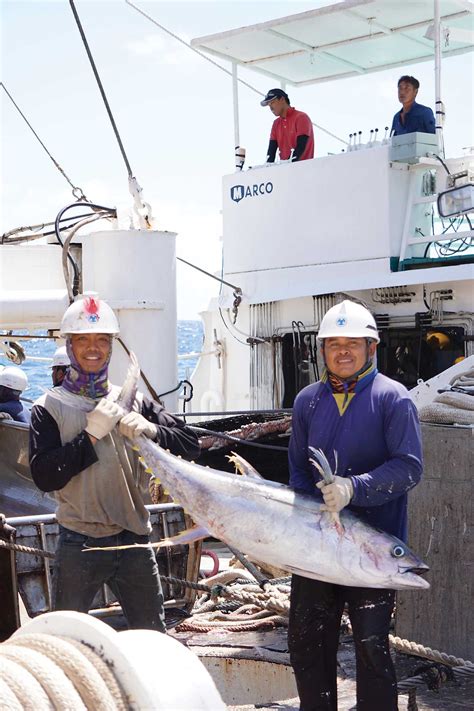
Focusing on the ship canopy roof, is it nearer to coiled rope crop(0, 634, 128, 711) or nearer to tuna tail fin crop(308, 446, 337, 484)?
tuna tail fin crop(308, 446, 337, 484)

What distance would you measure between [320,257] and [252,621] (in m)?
6.07

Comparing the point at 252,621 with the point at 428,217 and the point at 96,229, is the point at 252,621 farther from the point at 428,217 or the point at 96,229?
the point at 428,217

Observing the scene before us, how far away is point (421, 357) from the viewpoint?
11.2 m

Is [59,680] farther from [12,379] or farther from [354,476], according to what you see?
[12,379]

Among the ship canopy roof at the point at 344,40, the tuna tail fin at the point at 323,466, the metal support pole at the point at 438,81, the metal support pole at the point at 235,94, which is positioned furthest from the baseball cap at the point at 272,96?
the tuna tail fin at the point at 323,466

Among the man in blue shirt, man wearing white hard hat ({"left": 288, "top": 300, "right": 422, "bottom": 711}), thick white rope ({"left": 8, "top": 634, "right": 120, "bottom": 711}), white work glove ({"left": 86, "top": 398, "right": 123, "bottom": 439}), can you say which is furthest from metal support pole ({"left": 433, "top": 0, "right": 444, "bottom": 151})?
thick white rope ({"left": 8, "top": 634, "right": 120, "bottom": 711})

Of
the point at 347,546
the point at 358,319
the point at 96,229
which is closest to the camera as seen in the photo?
the point at 347,546

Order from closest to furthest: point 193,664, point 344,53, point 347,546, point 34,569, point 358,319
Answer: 1. point 193,664
2. point 347,546
3. point 358,319
4. point 34,569
5. point 344,53

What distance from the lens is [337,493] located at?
4.16 m

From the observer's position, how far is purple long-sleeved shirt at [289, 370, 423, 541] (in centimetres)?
425

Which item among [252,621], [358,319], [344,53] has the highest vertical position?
[344,53]

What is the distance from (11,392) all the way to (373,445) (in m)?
6.36

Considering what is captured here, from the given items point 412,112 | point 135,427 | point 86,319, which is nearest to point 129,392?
point 135,427

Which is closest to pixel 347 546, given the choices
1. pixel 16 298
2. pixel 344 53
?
pixel 16 298
